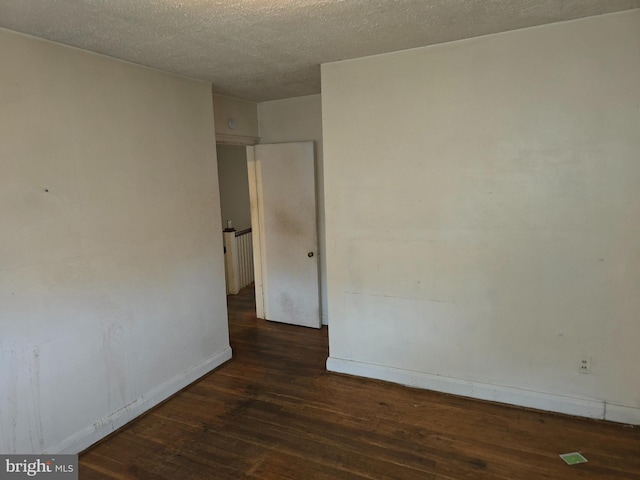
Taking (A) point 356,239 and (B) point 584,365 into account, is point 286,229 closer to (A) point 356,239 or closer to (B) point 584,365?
(A) point 356,239

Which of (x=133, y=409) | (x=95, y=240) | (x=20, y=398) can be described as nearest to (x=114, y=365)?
(x=133, y=409)

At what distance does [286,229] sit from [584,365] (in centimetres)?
296

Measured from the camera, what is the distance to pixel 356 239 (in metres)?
3.25

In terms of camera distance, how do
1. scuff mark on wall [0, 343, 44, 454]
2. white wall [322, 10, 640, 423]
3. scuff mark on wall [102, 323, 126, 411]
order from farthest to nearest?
scuff mark on wall [102, 323, 126, 411] < white wall [322, 10, 640, 423] < scuff mark on wall [0, 343, 44, 454]

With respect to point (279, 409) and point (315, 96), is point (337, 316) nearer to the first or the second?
point (279, 409)

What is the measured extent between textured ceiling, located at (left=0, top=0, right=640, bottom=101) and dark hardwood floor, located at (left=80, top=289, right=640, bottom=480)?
8.07ft

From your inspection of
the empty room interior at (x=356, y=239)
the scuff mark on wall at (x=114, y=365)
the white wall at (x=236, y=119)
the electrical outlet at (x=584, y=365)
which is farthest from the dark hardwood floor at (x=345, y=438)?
the white wall at (x=236, y=119)

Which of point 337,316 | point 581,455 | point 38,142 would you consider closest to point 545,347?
point 581,455

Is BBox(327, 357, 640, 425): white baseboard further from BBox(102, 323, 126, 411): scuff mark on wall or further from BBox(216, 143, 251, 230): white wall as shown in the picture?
BBox(216, 143, 251, 230): white wall

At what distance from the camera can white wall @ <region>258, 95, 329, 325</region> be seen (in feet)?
14.2

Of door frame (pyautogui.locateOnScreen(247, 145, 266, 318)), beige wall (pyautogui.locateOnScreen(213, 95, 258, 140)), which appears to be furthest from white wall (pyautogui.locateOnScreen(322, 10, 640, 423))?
door frame (pyautogui.locateOnScreen(247, 145, 266, 318))

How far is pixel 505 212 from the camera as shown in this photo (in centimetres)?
274

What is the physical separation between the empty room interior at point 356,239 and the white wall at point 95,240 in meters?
0.01

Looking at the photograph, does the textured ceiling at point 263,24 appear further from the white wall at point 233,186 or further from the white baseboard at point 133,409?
the white wall at point 233,186
